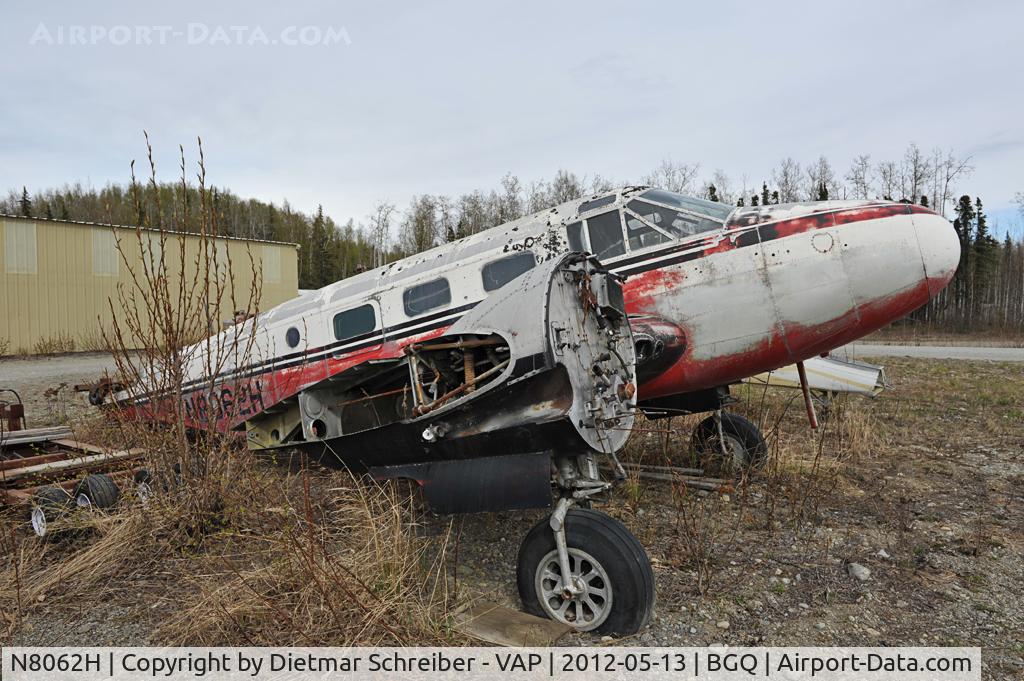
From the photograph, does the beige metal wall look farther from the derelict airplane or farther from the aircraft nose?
the aircraft nose

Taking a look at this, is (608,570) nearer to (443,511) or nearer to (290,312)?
(443,511)

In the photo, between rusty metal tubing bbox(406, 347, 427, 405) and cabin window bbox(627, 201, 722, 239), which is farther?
cabin window bbox(627, 201, 722, 239)

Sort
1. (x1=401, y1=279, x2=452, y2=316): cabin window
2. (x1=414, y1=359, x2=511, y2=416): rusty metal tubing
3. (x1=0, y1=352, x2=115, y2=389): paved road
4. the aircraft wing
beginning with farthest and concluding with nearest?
(x1=0, y1=352, x2=115, y2=389): paved road
the aircraft wing
(x1=401, y1=279, x2=452, y2=316): cabin window
(x1=414, y1=359, x2=511, y2=416): rusty metal tubing

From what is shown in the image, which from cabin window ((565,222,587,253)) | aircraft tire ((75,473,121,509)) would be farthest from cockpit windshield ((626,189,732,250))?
aircraft tire ((75,473,121,509))

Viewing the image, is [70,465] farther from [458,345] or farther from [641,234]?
[641,234]

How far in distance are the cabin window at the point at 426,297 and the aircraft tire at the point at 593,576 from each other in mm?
3407

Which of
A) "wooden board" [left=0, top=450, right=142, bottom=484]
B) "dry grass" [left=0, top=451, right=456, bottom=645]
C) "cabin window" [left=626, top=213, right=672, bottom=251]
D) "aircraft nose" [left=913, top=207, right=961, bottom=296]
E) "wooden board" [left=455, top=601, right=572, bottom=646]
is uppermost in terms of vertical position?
"cabin window" [left=626, top=213, right=672, bottom=251]

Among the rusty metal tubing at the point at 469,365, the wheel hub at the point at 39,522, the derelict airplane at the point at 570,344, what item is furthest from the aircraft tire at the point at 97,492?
the rusty metal tubing at the point at 469,365

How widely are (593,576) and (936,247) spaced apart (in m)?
4.27

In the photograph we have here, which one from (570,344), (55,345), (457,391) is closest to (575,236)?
(570,344)

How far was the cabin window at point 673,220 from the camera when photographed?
586 cm

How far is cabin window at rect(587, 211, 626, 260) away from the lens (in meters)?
6.09

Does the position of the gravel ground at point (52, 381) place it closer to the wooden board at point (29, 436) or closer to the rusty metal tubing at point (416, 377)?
the wooden board at point (29, 436)

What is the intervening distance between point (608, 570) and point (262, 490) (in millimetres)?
3028
